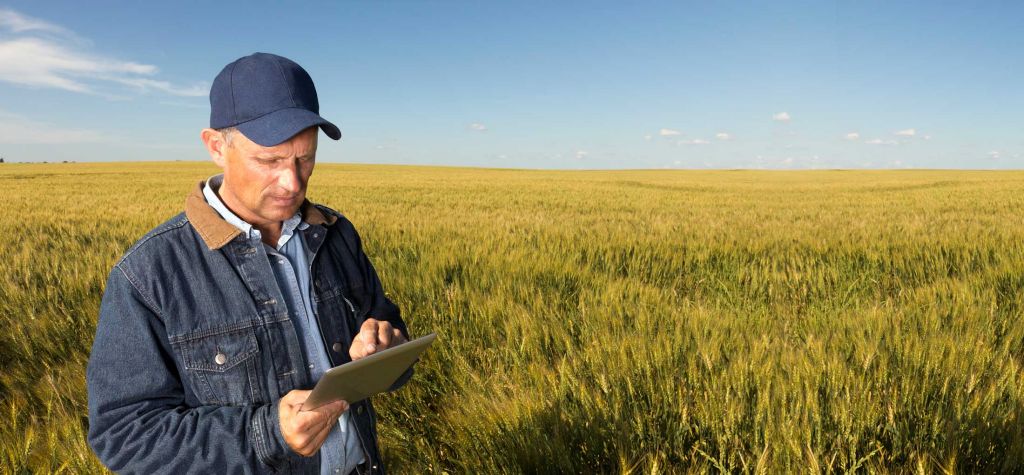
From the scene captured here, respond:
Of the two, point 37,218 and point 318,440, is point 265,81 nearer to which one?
point 318,440

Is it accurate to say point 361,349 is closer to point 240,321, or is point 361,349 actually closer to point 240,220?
point 240,321

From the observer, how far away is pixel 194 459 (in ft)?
3.78

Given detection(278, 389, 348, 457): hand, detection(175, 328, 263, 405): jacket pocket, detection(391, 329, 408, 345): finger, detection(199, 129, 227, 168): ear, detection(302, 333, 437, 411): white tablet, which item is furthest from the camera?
detection(391, 329, 408, 345): finger

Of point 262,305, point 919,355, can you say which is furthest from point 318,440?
point 919,355

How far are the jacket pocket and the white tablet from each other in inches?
10.8

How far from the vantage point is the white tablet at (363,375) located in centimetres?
94

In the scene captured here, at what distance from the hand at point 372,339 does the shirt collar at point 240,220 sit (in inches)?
11.6

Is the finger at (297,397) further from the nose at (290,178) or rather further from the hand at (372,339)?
the nose at (290,178)

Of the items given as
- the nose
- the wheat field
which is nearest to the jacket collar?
the nose

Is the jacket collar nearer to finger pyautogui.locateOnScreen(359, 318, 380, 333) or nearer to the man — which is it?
the man

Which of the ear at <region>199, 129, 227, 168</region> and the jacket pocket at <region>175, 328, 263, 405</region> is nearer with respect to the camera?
the jacket pocket at <region>175, 328, 263, 405</region>

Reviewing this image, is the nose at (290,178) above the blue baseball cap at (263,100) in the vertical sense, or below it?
below

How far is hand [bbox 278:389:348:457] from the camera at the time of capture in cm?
110

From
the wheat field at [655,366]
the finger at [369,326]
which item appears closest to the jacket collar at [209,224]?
the finger at [369,326]
